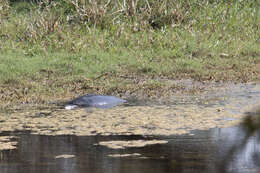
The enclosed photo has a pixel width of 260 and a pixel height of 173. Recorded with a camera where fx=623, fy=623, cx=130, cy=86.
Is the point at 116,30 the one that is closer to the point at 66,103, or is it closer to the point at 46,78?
the point at 46,78

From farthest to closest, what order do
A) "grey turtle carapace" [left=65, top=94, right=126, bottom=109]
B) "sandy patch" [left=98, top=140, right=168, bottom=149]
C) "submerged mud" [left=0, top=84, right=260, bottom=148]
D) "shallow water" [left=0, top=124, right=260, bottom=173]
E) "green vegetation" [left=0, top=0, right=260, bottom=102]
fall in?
"green vegetation" [left=0, top=0, right=260, bottom=102] → "grey turtle carapace" [left=65, top=94, right=126, bottom=109] → "submerged mud" [left=0, top=84, right=260, bottom=148] → "sandy patch" [left=98, top=140, right=168, bottom=149] → "shallow water" [left=0, top=124, right=260, bottom=173]

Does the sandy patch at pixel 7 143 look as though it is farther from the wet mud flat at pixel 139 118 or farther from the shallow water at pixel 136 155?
the wet mud flat at pixel 139 118

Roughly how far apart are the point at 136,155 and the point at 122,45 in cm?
584

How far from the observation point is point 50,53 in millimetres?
9992

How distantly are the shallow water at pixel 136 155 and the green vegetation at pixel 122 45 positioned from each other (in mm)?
2221

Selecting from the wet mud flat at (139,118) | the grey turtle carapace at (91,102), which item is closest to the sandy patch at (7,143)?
the wet mud flat at (139,118)

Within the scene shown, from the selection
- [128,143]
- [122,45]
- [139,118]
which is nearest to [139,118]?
[139,118]

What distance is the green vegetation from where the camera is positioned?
8.47 meters

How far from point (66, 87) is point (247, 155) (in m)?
3.71

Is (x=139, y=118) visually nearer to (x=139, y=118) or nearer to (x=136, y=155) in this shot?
(x=139, y=118)

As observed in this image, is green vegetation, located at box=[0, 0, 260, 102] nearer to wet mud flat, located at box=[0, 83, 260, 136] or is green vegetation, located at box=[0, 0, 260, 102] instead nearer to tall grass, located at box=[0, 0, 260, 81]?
tall grass, located at box=[0, 0, 260, 81]

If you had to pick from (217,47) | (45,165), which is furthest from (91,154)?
(217,47)

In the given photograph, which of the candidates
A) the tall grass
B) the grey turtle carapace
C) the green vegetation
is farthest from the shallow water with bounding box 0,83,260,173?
the tall grass

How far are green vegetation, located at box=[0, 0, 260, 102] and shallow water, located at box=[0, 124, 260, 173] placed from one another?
87.4 inches
